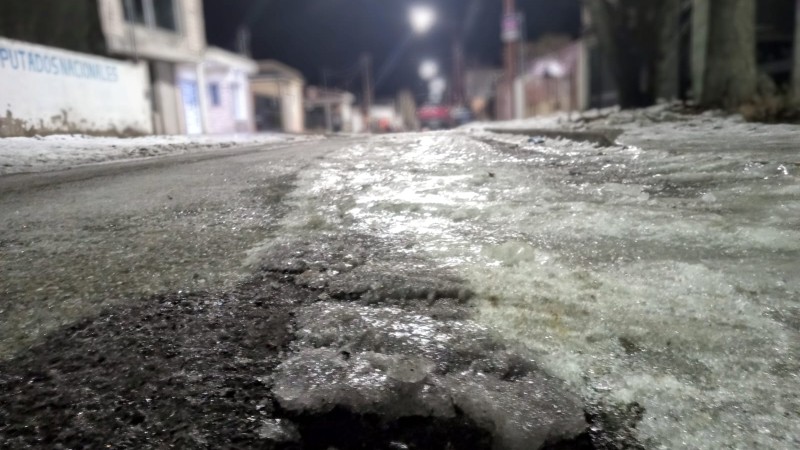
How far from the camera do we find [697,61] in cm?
1038

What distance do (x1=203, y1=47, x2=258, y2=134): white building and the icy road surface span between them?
1901 cm

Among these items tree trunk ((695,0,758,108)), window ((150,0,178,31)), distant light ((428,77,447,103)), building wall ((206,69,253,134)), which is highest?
distant light ((428,77,447,103))

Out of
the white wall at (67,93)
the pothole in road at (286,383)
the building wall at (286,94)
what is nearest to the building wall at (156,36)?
the white wall at (67,93)

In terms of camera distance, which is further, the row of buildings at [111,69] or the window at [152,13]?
the window at [152,13]

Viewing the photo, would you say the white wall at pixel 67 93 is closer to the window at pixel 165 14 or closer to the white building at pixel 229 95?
the window at pixel 165 14

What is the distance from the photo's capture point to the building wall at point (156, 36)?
1352 cm

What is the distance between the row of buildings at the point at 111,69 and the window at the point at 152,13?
0.10 ft

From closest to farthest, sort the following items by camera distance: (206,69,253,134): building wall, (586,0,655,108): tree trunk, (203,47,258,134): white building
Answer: (586,0,655,108): tree trunk < (203,47,258,134): white building < (206,69,253,134): building wall

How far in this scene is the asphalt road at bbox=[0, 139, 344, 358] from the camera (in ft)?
5.84

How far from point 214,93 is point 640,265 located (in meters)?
22.6

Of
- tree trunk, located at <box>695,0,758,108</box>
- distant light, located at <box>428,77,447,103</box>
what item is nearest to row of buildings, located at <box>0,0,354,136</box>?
tree trunk, located at <box>695,0,758,108</box>

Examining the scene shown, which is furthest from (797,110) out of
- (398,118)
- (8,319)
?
(398,118)

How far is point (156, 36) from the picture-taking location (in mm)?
15500

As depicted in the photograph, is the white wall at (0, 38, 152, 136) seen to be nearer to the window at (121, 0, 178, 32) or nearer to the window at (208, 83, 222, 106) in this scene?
the window at (121, 0, 178, 32)
